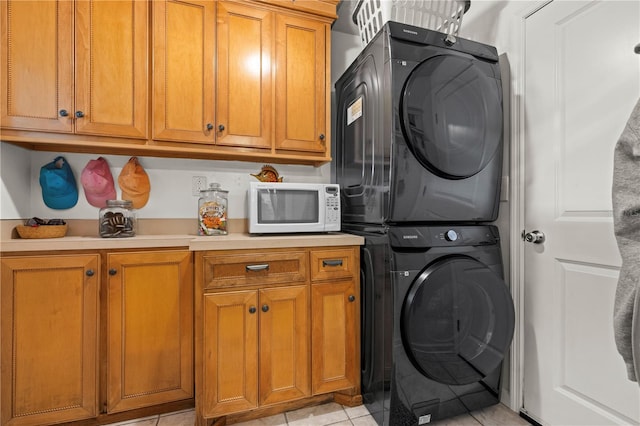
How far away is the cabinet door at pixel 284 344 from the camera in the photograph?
1462mm

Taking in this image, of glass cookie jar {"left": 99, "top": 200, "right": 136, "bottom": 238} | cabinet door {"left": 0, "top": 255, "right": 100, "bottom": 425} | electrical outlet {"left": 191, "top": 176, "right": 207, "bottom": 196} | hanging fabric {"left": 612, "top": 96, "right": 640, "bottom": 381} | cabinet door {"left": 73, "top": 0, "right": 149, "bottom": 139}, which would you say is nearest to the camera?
hanging fabric {"left": 612, "top": 96, "right": 640, "bottom": 381}

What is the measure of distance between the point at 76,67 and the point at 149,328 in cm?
141

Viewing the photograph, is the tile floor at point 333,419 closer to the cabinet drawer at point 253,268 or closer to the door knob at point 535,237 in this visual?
the cabinet drawer at point 253,268

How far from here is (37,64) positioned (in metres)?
1.48

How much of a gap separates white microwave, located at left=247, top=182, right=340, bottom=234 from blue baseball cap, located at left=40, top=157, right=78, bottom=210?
1053 mm

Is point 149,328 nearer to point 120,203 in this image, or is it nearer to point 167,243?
point 167,243

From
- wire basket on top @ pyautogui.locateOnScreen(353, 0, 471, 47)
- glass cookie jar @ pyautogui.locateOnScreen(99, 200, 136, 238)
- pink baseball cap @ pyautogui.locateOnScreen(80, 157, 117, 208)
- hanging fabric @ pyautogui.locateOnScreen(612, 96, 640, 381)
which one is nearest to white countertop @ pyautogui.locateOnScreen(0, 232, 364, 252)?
glass cookie jar @ pyautogui.locateOnScreen(99, 200, 136, 238)

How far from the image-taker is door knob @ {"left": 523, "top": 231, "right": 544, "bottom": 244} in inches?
57.5

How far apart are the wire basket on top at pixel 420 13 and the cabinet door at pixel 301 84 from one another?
14.8 inches

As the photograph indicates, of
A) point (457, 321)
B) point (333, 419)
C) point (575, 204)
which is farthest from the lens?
point (333, 419)

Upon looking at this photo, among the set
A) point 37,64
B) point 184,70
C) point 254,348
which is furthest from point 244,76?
point 254,348

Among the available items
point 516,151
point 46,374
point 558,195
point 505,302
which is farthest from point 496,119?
point 46,374

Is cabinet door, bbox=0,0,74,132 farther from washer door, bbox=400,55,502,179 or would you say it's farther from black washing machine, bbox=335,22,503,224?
washer door, bbox=400,55,502,179

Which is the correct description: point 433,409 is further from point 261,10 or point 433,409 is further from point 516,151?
point 261,10
